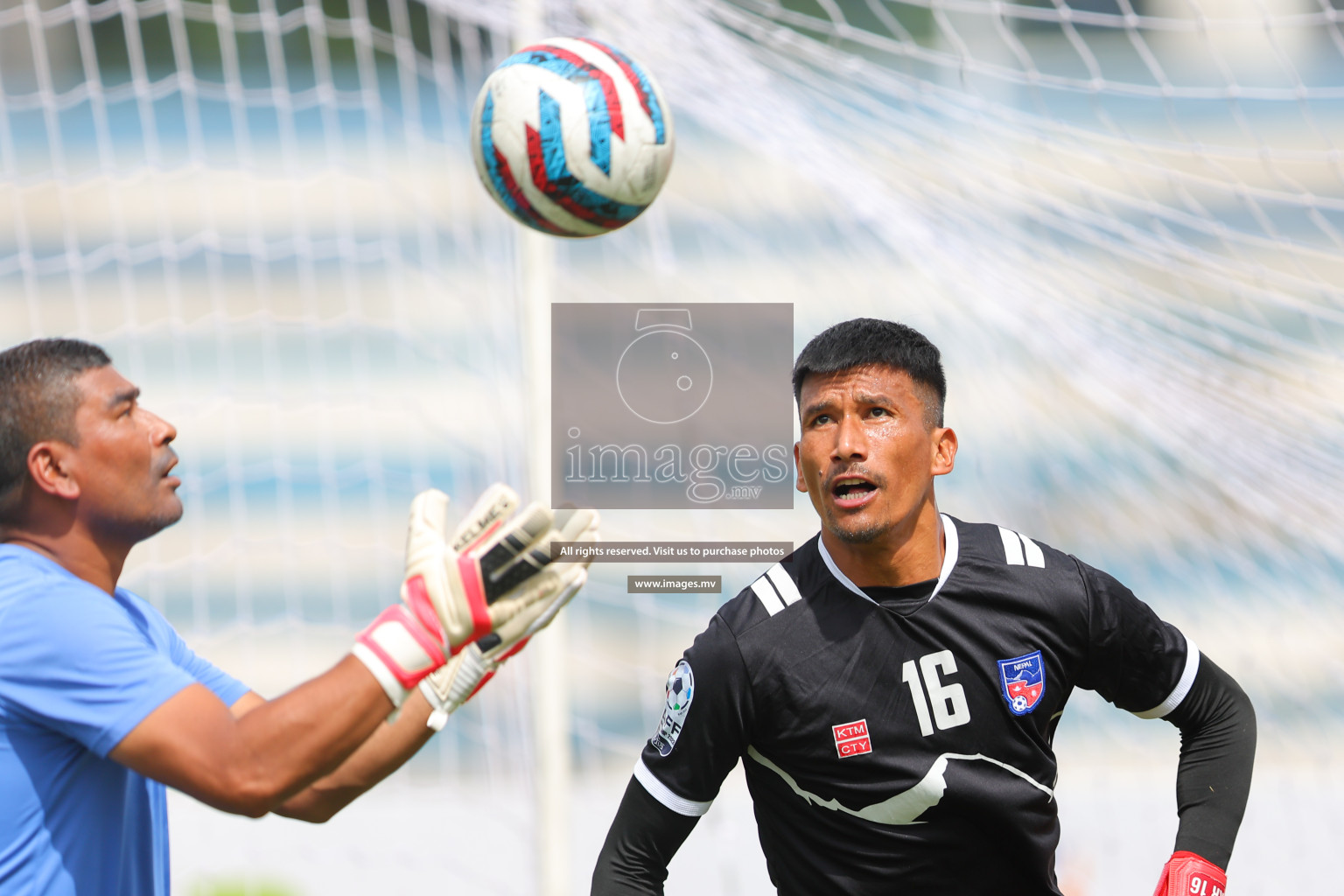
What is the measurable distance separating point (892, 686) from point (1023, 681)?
0.93ft

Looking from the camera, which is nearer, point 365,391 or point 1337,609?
point 1337,609

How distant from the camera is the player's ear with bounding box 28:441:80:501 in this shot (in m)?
2.02

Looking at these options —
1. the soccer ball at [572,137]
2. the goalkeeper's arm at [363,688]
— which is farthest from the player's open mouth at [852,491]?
the soccer ball at [572,137]

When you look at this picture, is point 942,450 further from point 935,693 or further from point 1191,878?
point 1191,878

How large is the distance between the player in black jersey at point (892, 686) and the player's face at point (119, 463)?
108 cm

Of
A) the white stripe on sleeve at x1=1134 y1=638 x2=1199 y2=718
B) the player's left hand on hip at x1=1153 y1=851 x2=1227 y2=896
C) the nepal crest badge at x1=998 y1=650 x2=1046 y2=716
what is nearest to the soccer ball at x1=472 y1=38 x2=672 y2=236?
the nepal crest badge at x1=998 y1=650 x2=1046 y2=716

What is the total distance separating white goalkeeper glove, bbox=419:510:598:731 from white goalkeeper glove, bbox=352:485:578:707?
2 cm

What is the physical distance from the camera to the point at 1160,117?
523 centimetres

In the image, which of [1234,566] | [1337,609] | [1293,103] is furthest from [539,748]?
[1293,103]

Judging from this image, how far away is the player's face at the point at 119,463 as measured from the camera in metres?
2.05

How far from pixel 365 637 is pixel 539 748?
1.94 meters

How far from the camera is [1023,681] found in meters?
2.37

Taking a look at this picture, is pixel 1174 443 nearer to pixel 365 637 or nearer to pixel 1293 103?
pixel 1293 103

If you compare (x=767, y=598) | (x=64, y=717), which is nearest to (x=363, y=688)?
(x=64, y=717)
